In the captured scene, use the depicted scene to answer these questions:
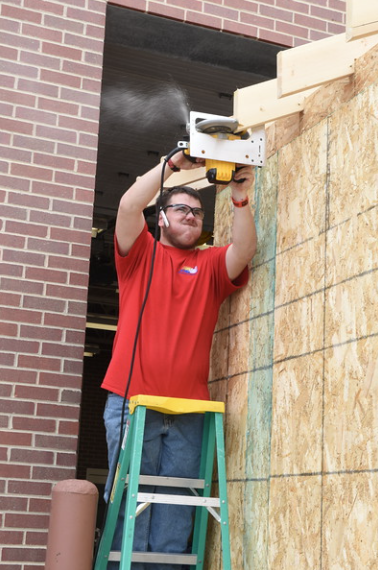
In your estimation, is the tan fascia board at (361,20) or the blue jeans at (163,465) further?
the blue jeans at (163,465)

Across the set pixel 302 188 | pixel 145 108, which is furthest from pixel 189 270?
pixel 145 108

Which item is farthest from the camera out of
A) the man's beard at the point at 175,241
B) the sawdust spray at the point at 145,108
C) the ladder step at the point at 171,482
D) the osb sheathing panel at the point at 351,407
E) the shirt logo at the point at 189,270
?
the sawdust spray at the point at 145,108

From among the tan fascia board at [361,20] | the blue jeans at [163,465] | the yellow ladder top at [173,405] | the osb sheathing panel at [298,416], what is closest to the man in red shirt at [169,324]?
the blue jeans at [163,465]

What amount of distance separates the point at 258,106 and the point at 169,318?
3.81 feet

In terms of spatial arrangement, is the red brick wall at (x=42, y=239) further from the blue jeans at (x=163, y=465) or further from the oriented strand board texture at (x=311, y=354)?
the oriented strand board texture at (x=311, y=354)

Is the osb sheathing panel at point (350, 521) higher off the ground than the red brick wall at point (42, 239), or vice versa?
the red brick wall at point (42, 239)

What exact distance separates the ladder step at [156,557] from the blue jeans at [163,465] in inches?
1.9

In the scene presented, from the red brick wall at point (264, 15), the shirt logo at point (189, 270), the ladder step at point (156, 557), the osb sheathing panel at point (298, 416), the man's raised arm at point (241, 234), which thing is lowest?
the ladder step at point (156, 557)

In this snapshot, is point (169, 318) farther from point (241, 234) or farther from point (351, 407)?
point (351, 407)

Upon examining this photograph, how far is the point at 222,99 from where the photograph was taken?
8.50 meters

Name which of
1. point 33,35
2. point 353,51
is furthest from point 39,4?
point 353,51

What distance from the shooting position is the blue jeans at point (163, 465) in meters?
4.22

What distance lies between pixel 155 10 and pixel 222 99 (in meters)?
2.97

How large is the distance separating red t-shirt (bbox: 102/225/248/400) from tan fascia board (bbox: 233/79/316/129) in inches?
31.5
